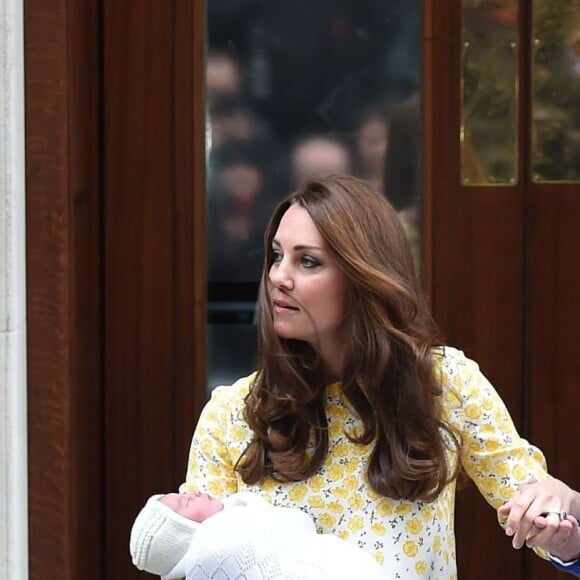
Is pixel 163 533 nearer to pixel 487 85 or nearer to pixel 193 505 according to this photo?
pixel 193 505

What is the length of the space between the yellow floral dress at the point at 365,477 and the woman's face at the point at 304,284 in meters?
0.17

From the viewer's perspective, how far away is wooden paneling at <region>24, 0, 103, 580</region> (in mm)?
3256

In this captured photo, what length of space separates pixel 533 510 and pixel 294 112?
59.9 inches

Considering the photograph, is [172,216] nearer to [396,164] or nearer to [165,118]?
[165,118]

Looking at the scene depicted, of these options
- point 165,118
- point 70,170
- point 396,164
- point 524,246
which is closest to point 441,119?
point 396,164

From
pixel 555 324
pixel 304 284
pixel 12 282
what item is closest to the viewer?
pixel 304 284

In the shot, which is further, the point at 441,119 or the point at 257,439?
the point at 441,119

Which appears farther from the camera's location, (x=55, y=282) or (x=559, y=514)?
(x=55, y=282)

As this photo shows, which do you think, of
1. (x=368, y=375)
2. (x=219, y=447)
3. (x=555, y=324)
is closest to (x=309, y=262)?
(x=368, y=375)

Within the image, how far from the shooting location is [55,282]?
129 inches

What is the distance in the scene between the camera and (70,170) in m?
3.27

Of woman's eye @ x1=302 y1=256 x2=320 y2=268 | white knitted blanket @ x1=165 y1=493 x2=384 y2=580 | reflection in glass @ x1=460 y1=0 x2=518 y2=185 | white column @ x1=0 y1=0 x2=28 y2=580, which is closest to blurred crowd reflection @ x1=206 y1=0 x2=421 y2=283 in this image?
reflection in glass @ x1=460 y1=0 x2=518 y2=185

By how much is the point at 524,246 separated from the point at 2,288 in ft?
4.34

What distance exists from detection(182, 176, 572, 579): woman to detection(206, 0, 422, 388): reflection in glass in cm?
89
